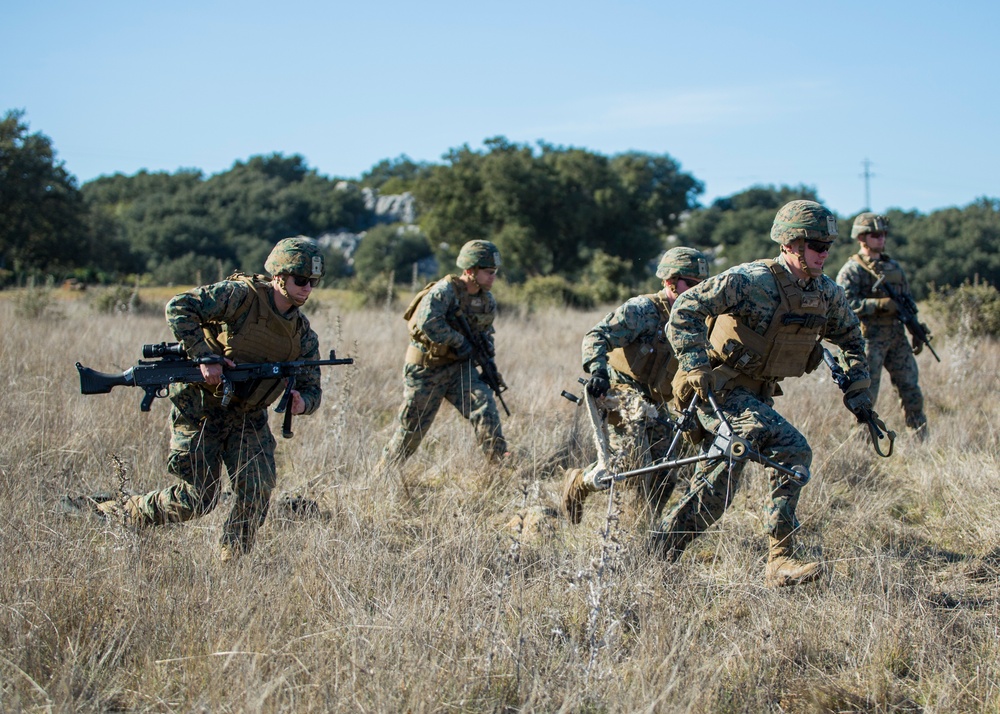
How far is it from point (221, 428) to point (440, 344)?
183 centimetres

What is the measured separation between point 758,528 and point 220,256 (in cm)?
3997

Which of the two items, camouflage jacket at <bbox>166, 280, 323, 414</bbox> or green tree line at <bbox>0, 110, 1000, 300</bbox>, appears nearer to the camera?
camouflage jacket at <bbox>166, 280, 323, 414</bbox>

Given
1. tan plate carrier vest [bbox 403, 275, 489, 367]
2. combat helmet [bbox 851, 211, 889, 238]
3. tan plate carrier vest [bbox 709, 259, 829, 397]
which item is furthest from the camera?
combat helmet [bbox 851, 211, 889, 238]

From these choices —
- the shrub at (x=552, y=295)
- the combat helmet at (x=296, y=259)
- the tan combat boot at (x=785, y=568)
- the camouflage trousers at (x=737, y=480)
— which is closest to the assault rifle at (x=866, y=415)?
the camouflage trousers at (x=737, y=480)

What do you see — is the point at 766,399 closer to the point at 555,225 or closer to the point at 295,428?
the point at 295,428

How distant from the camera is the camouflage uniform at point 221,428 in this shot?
4.01 meters

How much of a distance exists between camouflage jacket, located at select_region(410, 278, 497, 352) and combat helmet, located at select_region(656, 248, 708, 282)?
140 cm

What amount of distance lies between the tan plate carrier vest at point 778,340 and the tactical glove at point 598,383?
607mm

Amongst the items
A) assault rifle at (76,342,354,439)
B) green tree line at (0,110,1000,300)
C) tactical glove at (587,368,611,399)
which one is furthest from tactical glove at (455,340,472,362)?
green tree line at (0,110,1000,300)

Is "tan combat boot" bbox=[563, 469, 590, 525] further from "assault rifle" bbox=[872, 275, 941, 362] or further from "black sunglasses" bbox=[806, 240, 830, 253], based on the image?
"assault rifle" bbox=[872, 275, 941, 362]

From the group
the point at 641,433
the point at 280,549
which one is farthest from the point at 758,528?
the point at 280,549

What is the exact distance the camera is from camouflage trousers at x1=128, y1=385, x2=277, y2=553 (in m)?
4.05

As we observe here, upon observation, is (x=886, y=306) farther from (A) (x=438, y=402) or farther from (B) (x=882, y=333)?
(A) (x=438, y=402)

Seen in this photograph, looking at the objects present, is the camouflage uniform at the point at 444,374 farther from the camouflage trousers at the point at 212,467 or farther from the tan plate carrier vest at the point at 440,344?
the camouflage trousers at the point at 212,467
